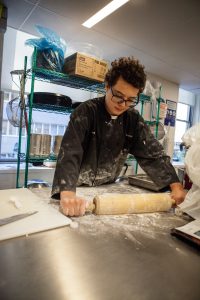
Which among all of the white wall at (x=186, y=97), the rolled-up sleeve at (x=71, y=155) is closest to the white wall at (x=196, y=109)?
the white wall at (x=186, y=97)

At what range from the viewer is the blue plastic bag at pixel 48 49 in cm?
164

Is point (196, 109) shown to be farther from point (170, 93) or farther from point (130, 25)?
point (130, 25)

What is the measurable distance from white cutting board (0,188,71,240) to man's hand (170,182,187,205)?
45 cm

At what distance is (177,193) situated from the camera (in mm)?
893

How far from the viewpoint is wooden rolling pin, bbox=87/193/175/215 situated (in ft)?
2.25

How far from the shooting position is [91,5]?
5.30 feet

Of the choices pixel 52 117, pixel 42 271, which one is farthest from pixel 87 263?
pixel 52 117

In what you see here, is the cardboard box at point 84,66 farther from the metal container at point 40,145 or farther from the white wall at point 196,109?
the white wall at point 196,109

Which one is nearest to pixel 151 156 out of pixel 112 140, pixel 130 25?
pixel 112 140

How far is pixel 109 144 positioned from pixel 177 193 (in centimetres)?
42

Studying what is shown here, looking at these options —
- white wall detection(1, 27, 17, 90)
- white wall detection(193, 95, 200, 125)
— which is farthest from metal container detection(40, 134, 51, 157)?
white wall detection(193, 95, 200, 125)

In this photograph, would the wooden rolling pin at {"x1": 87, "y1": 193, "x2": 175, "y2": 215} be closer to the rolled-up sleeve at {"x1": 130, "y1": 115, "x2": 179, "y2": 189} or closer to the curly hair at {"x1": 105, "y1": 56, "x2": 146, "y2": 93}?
the rolled-up sleeve at {"x1": 130, "y1": 115, "x2": 179, "y2": 189}

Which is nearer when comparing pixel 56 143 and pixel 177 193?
pixel 177 193

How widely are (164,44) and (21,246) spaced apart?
2.33 meters
